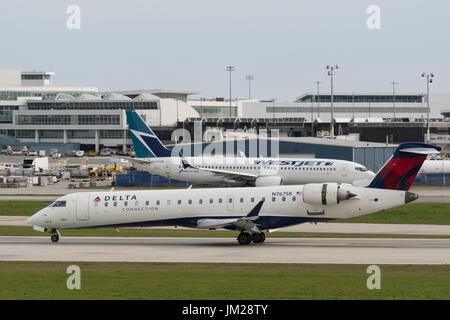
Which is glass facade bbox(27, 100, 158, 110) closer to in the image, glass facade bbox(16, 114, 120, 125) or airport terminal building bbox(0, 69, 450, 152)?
airport terminal building bbox(0, 69, 450, 152)

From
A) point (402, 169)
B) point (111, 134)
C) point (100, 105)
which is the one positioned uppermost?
point (100, 105)

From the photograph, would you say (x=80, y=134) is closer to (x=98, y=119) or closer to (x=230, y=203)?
(x=98, y=119)

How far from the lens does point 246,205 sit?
147ft

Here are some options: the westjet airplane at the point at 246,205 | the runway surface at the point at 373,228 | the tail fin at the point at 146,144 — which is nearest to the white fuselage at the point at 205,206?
the westjet airplane at the point at 246,205

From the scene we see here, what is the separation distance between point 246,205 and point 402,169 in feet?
27.4

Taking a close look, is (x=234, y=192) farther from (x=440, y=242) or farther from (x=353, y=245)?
(x=440, y=242)

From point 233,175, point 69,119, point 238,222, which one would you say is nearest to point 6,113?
point 69,119

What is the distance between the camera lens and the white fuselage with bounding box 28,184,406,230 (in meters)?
43.6

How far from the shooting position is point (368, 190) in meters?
43.7

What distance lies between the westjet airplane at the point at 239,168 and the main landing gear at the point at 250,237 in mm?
34964

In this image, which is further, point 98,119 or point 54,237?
point 98,119

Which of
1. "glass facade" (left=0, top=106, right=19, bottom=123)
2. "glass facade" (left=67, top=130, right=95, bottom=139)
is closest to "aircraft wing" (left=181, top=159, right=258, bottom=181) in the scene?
"glass facade" (left=67, top=130, right=95, bottom=139)

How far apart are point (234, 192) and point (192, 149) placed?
61563mm
